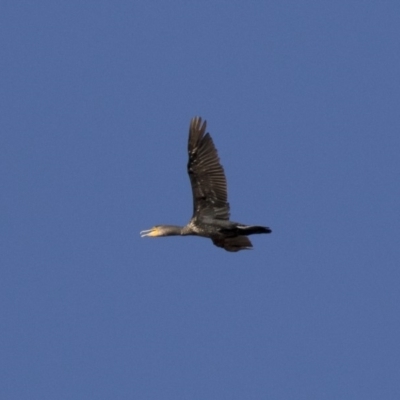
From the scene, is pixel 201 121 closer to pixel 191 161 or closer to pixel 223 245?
pixel 191 161

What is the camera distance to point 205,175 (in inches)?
1273

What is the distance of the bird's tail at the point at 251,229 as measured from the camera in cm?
3069

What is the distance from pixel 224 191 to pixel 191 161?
1.24 m

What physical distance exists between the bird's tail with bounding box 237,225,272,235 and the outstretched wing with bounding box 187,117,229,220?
3.02 ft

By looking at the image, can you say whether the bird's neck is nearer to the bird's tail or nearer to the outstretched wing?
Answer: the outstretched wing

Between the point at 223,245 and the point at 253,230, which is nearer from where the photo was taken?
the point at 253,230

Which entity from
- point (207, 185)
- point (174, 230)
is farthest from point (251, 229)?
point (174, 230)

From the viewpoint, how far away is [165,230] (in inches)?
1312

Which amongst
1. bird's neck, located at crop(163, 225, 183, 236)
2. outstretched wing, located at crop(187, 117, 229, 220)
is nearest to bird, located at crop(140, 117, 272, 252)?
outstretched wing, located at crop(187, 117, 229, 220)

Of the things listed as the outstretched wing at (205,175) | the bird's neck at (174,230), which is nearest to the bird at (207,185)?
the outstretched wing at (205,175)

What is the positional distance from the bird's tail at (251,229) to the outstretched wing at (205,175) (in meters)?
0.92

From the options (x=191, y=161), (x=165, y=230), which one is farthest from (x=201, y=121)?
(x=165, y=230)

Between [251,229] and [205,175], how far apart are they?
89.0 inches

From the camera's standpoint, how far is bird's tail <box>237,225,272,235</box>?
3069cm
